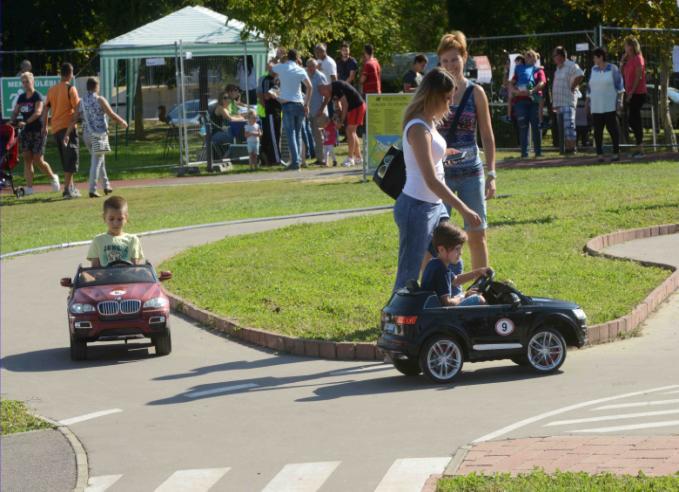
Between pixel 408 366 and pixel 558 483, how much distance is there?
301cm

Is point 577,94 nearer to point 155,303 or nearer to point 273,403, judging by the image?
point 155,303

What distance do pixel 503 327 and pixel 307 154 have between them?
20.3 metres

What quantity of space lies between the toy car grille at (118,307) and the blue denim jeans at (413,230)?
2.42m

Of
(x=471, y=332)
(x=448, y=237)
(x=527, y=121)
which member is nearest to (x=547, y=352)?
(x=471, y=332)

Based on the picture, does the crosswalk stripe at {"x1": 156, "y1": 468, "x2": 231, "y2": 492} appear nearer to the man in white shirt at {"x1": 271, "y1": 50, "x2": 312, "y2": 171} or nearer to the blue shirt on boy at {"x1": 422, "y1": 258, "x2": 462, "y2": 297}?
the blue shirt on boy at {"x1": 422, "y1": 258, "x2": 462, "y2": 297}

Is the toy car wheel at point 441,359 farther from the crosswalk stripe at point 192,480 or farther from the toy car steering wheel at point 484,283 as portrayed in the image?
the crosswalk stripe at point 192,480

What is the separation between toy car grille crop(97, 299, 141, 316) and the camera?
1055cm

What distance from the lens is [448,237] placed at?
8969 mm

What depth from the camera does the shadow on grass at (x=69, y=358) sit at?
10555 millimetres

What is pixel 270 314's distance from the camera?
11289mm

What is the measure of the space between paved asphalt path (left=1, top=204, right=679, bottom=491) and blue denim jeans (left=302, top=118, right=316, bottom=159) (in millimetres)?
16282

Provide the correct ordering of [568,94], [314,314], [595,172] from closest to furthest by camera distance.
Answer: [314,314] < [595,172] < [568,94]

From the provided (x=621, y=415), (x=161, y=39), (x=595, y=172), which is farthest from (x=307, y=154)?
(x=621, y=415)

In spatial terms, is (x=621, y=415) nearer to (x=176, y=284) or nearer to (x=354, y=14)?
(x=176, y=284)
